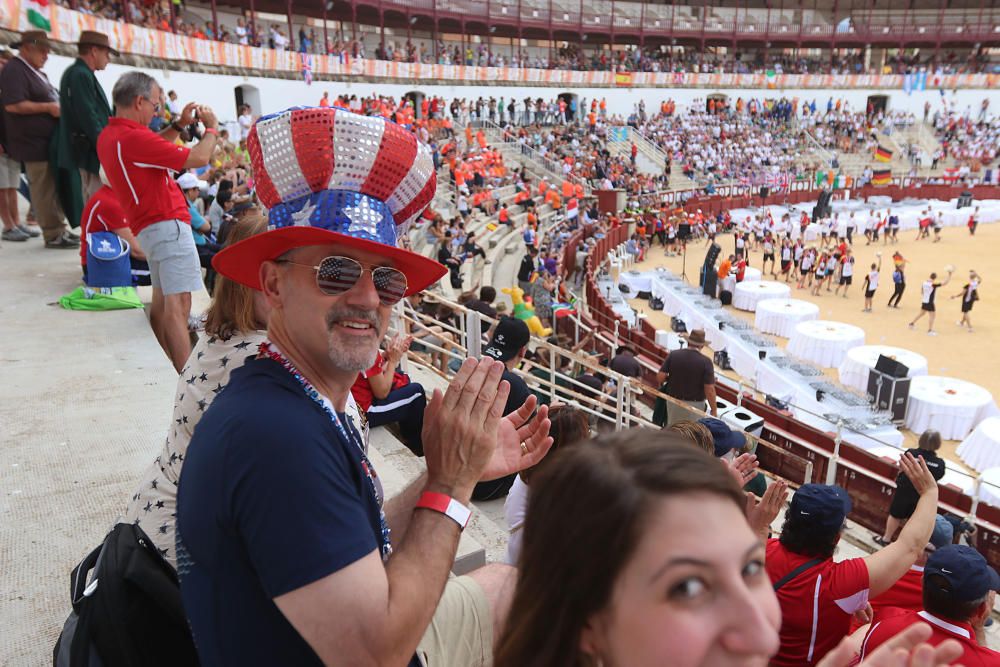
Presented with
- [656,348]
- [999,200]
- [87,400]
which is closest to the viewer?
[87,400]

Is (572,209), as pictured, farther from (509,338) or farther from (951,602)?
(951,602)

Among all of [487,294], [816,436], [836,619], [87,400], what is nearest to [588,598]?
[836,619]

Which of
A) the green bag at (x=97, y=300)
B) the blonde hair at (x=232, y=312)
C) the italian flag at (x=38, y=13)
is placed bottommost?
the green bag at (x=97, y=300)

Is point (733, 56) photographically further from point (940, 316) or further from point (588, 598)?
point (588, 598)

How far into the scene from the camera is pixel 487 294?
9227 mm

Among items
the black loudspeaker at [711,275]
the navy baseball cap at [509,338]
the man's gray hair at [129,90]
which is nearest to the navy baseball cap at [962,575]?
the navy baseball cap at [509,338]

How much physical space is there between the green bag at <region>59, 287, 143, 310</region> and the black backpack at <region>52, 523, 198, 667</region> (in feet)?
15.5

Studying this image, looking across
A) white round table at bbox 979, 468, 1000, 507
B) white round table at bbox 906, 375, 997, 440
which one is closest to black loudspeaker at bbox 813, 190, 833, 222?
white round table at bbox 906, 375, 997, 440

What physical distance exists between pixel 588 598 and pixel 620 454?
22 cm

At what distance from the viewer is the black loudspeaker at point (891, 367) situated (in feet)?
37.1

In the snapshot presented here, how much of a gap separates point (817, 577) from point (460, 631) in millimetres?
1569

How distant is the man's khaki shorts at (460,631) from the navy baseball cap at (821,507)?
4.76ft

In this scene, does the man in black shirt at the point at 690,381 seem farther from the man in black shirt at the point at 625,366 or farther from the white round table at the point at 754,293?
the white round table at the point at 754,293

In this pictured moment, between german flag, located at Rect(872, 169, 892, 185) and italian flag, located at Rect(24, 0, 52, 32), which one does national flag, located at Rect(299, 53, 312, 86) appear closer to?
italian flag, located at Rect(24, 0, 52, 32)
